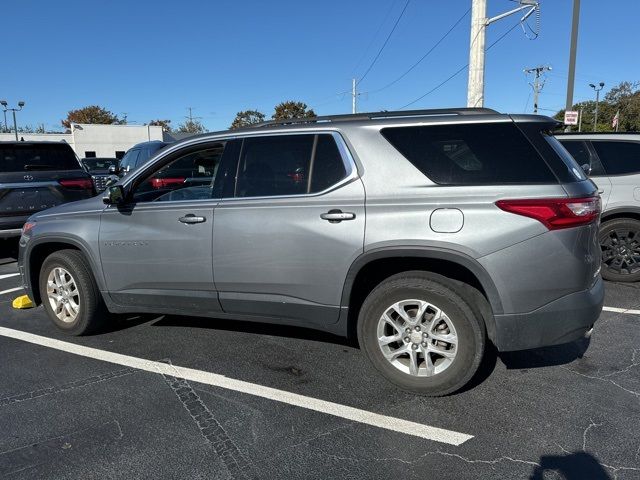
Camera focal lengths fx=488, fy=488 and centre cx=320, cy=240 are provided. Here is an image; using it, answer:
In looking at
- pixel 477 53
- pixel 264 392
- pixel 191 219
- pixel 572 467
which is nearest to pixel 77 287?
pixel 191 219

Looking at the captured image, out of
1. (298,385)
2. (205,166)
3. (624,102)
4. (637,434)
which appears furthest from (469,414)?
(624,102)

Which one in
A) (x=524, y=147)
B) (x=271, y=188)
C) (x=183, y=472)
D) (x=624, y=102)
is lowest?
(x=183, y=472)

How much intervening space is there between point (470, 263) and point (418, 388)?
956 millimetres

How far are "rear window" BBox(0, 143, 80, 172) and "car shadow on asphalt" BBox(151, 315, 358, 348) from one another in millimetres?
4088

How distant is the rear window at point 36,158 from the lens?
286 inches

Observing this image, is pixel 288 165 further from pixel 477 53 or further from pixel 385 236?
pixel 477 53

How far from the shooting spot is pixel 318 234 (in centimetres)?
338

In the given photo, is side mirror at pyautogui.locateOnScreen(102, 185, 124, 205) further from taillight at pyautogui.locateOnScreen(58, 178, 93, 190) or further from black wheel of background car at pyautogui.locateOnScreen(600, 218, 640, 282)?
black wheel of background car at pyautogui.locateOnScreen(600, 218, 640, 282)

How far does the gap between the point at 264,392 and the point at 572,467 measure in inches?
76.5

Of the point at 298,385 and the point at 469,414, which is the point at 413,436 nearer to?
the point at 469,414

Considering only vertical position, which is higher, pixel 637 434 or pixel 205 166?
pixel 205 166

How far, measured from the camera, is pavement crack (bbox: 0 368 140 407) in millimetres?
3426

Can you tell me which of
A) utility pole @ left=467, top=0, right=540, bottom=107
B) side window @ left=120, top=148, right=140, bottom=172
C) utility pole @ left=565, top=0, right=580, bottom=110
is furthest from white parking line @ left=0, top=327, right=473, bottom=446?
utility pole @ left=565, top=0, right=580, bottom=110

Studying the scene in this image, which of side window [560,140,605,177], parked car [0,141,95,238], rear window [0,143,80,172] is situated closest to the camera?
side window [560,140,605,177]
